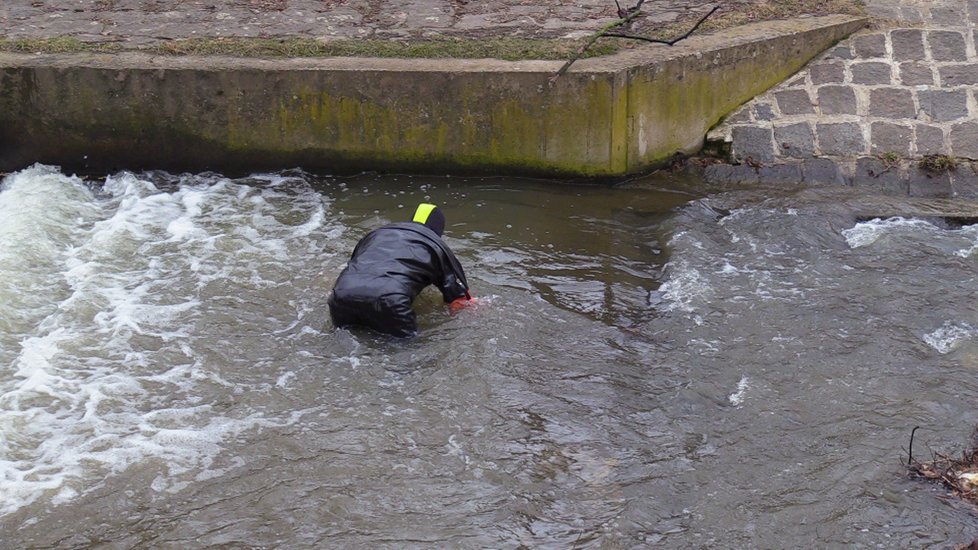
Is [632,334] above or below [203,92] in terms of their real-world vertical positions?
below

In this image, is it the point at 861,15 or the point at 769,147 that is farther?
the point at 861,15

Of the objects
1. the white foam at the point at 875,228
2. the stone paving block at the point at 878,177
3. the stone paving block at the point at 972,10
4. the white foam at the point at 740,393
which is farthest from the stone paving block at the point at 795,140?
the white foam at the point at 740,393

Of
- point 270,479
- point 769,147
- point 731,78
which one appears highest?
point 731,78

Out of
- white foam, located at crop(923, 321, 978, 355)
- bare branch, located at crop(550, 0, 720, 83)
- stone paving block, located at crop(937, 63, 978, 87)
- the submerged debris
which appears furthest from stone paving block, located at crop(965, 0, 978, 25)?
the submerged debris

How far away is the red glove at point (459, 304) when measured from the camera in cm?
711

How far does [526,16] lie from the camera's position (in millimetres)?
10664

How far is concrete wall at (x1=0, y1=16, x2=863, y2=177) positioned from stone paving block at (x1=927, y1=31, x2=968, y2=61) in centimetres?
192

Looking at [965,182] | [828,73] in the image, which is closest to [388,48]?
[828,73]

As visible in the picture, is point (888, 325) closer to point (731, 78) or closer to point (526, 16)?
point (731, 78)

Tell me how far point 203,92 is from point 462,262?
3.23 metres

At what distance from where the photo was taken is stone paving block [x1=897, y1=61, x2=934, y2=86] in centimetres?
985

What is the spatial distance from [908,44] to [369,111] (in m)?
5.49

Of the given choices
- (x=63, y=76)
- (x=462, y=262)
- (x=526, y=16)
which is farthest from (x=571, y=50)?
(x=63, y=76)

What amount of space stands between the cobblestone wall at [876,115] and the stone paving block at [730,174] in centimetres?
1
